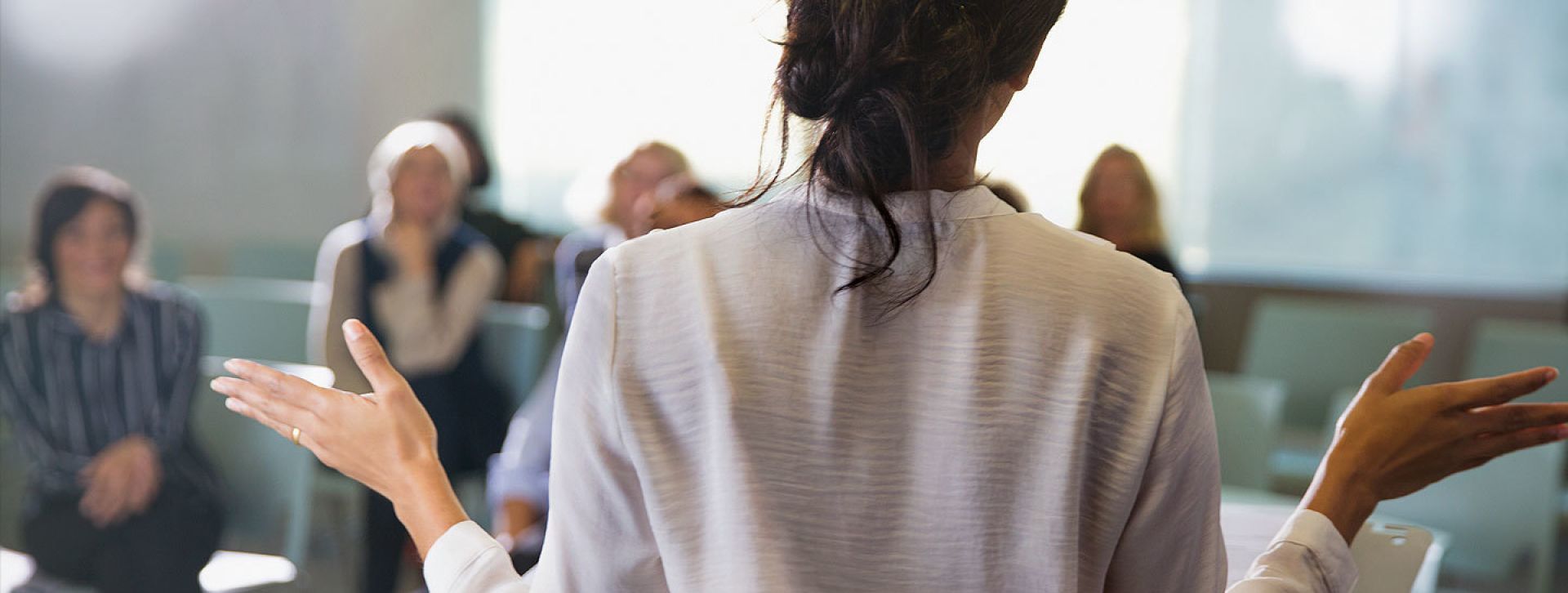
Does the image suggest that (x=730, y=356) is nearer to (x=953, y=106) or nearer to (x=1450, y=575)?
(x=953, y=106)

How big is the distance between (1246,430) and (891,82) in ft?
7.85

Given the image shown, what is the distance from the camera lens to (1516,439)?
36.9 inches

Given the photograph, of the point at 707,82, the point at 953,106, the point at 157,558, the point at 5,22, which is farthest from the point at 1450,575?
the point at 5,22

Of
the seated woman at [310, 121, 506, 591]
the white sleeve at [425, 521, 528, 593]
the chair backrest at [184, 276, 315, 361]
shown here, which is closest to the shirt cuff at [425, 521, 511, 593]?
the white sleeve at [425, 521, 528, 593]

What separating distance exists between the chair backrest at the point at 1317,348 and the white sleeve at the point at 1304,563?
12.2 feet

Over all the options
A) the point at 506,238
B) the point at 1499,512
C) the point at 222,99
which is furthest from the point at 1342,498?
the point at 222,99

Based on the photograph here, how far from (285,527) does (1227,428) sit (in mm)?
1963

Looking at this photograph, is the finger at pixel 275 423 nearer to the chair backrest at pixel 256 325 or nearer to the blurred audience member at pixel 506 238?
the chair backrest at pixel 256 325

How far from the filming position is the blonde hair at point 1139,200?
3.69 m

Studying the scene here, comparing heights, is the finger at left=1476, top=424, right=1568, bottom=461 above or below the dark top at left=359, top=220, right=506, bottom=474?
above

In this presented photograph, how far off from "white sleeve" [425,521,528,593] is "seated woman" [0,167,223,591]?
1968 mm

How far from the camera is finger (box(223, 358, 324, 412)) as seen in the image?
929mm

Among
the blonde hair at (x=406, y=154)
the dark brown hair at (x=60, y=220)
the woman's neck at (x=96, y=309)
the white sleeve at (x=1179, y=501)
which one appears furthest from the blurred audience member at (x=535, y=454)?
the white sleeve at (x=1179, y=501)

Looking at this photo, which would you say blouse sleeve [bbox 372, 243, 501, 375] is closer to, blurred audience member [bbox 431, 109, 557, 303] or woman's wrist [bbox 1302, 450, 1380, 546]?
blurred audience member [bbox 431, 109, 557, 303]
